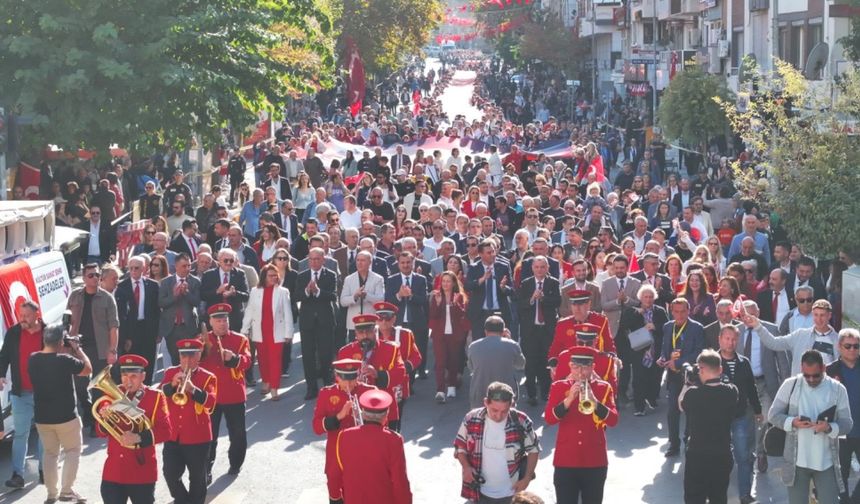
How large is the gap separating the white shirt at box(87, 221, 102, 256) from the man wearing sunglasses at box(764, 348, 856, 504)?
51.5ft

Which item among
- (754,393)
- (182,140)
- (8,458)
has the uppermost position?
(182,140)

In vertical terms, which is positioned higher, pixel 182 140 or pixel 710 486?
pixel 182 140

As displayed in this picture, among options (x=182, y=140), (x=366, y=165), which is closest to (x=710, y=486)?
(x=182, y=140)

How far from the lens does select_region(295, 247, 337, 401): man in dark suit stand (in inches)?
650

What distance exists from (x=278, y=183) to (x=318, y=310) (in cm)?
907

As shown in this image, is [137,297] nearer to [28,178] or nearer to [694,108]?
[28,178]

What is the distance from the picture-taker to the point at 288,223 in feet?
69.9

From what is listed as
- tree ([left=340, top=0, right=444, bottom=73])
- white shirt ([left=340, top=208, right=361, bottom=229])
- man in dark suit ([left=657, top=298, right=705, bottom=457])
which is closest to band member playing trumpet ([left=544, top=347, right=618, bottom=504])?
man in dark suit ([left=657, top=298, right=705, bottom=457])

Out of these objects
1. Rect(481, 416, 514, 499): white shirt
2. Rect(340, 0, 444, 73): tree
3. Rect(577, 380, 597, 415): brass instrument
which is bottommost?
Rect(481, 416, 514, 499): white shirt

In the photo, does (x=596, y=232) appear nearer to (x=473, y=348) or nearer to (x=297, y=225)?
(x=297, y=225)

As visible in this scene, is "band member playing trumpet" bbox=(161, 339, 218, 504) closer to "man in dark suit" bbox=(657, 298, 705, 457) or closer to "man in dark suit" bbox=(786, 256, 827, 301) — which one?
"man in dark suit" bbox=(657, 298, 705, 457)

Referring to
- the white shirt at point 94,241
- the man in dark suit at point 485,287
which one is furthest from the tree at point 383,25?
the man in dark suit at point 485,287

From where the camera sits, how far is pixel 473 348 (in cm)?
1285

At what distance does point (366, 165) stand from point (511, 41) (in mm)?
75922
